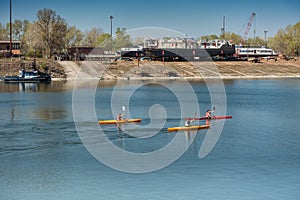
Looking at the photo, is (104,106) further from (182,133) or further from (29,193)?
(29,193)

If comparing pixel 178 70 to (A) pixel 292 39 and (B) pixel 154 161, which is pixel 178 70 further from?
(B) pixel 154 161

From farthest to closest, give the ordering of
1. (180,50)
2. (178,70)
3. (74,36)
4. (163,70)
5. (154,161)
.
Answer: (74,36) → (180,50) → (178,70) → (163,70) → (154,161)

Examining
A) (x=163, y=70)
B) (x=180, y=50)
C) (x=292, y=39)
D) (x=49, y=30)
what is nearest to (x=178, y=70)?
(x=163, y=70)

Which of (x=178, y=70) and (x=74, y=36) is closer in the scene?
(x=178, y=70)

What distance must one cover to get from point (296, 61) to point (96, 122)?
397ft

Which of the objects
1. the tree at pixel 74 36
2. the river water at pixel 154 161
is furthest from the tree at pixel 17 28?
the river water at pixel 154 161

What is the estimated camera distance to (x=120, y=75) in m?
125

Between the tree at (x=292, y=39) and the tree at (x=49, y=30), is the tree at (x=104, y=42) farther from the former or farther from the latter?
the tree at (x=292, y=39)

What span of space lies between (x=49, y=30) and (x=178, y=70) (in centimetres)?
3565

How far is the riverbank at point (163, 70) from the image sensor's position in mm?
121375

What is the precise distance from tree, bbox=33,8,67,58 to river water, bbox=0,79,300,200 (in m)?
74.8

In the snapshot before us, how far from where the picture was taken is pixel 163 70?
12962 centimetres

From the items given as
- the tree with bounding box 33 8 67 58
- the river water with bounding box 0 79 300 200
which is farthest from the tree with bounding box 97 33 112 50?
the river water with bounding box 0 79 300 200

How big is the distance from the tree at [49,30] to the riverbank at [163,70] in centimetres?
879
